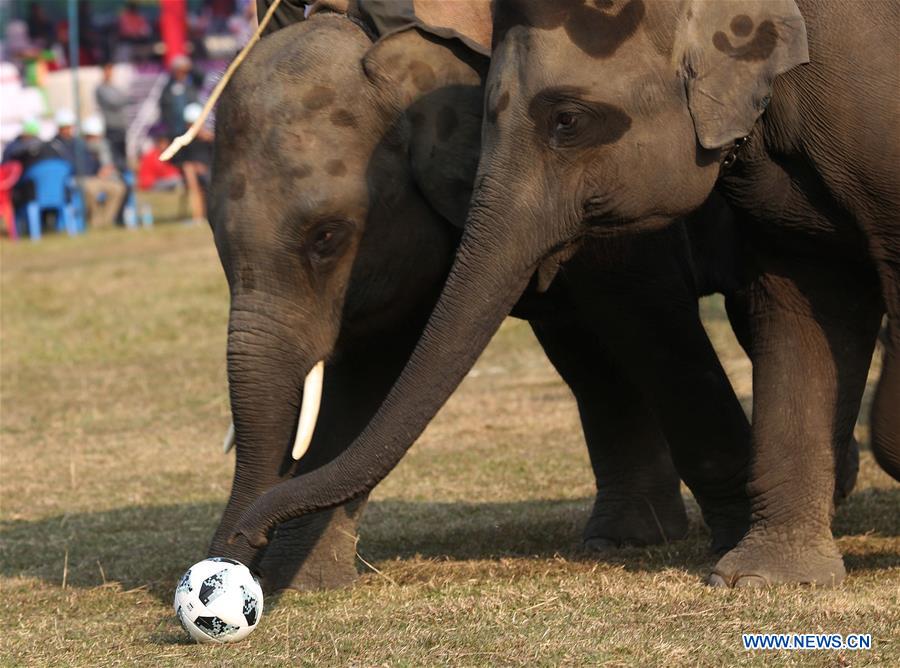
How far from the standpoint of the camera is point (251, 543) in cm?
529

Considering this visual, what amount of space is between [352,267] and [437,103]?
25.6 inches

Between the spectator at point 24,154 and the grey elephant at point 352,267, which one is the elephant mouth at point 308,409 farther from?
the spectator at point 24,154

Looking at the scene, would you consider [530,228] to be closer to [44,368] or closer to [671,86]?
[671,86]

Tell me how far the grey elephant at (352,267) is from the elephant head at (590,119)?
45 centimetres

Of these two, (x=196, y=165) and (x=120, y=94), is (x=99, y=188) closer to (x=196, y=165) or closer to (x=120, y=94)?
(x=196, y=165)

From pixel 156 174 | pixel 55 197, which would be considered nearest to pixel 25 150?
pixel 55 197

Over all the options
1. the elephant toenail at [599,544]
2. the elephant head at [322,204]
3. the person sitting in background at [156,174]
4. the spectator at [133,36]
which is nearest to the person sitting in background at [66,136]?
the person sitting in background at [156,174]

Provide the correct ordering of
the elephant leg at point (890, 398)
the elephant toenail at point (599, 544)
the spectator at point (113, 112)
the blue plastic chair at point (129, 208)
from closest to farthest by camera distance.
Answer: the elephant leg at point (890, 398), the elephant toenail at point (599, 544), the blue plastic chair at point (129, 208), the spectator at point (113, 112)

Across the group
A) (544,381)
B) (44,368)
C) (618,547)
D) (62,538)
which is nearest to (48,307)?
(44,368)

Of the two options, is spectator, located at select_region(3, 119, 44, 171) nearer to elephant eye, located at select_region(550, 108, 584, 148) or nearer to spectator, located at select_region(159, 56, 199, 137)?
spectator, located at select_region(159, 56, 199, 137)

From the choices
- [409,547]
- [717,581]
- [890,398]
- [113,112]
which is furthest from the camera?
[113,112]

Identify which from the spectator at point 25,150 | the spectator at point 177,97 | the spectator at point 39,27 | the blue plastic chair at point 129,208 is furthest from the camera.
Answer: the spectator at point 39,27

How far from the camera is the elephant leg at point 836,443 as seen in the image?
6420mm

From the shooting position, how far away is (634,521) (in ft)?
Result: 24.6
